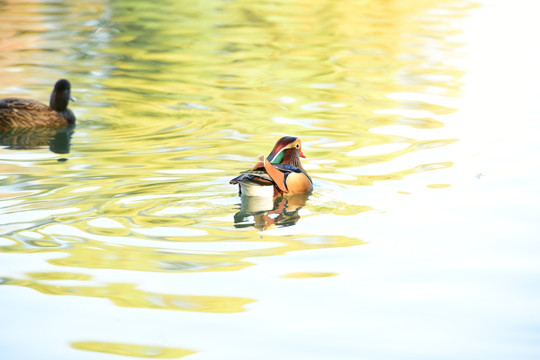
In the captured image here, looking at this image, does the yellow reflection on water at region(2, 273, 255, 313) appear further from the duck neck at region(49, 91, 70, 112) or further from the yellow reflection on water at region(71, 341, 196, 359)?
the duck neck at region(49, 91, 70, 112)

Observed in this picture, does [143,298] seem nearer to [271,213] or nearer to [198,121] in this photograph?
[271,213]

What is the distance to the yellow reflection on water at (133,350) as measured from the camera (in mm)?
5480

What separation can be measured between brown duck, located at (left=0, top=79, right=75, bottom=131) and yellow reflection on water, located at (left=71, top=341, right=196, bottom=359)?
22.6 feet

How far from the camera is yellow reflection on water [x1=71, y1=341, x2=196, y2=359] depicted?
5480 millimetres

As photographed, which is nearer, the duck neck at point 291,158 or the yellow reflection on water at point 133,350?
the yellow reflection on water at point 133,350

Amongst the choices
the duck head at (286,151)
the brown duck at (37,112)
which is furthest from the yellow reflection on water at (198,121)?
the duck head at (286,151)

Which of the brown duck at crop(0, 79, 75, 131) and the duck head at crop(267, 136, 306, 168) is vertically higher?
the duck head at crop(267, 136, 306, 168)

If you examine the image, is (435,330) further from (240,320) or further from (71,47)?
(71,47)

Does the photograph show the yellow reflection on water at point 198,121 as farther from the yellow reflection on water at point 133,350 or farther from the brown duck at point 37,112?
the brown duck at point 37,112

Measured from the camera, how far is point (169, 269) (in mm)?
6809

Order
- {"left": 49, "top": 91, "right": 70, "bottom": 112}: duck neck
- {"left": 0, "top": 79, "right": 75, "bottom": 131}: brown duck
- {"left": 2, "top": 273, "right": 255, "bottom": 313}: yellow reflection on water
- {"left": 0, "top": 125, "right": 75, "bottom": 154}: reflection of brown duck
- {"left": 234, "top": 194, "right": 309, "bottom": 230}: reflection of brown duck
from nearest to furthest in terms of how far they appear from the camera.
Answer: {"left": 2, "top": 273, "right": 255, "bottom": 313}: yellow reflection on water → {"left": 234, "top": 194, "right": 309, "bottom": 230}: reflection of brown duck → {"left": 0, "top": 125, "right": 75, "bottom": 154}: reflection of brown duck → {"left": 0, "top": 79, "right": 75, "bottom": 131}: brown duck → {"left": 49, "top": 91, "right": 70, "bottom": 112}: duck neck

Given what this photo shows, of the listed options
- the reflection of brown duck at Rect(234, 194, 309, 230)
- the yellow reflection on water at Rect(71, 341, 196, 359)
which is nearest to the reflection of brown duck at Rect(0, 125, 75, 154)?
the reflection of brown duck at Rect(234, 194, 309, 230)

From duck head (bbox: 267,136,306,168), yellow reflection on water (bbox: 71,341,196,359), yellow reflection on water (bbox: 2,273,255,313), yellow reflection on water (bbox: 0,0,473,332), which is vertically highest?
duck head (bbox: 267,136,306,168)

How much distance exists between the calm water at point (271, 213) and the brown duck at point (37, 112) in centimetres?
21
